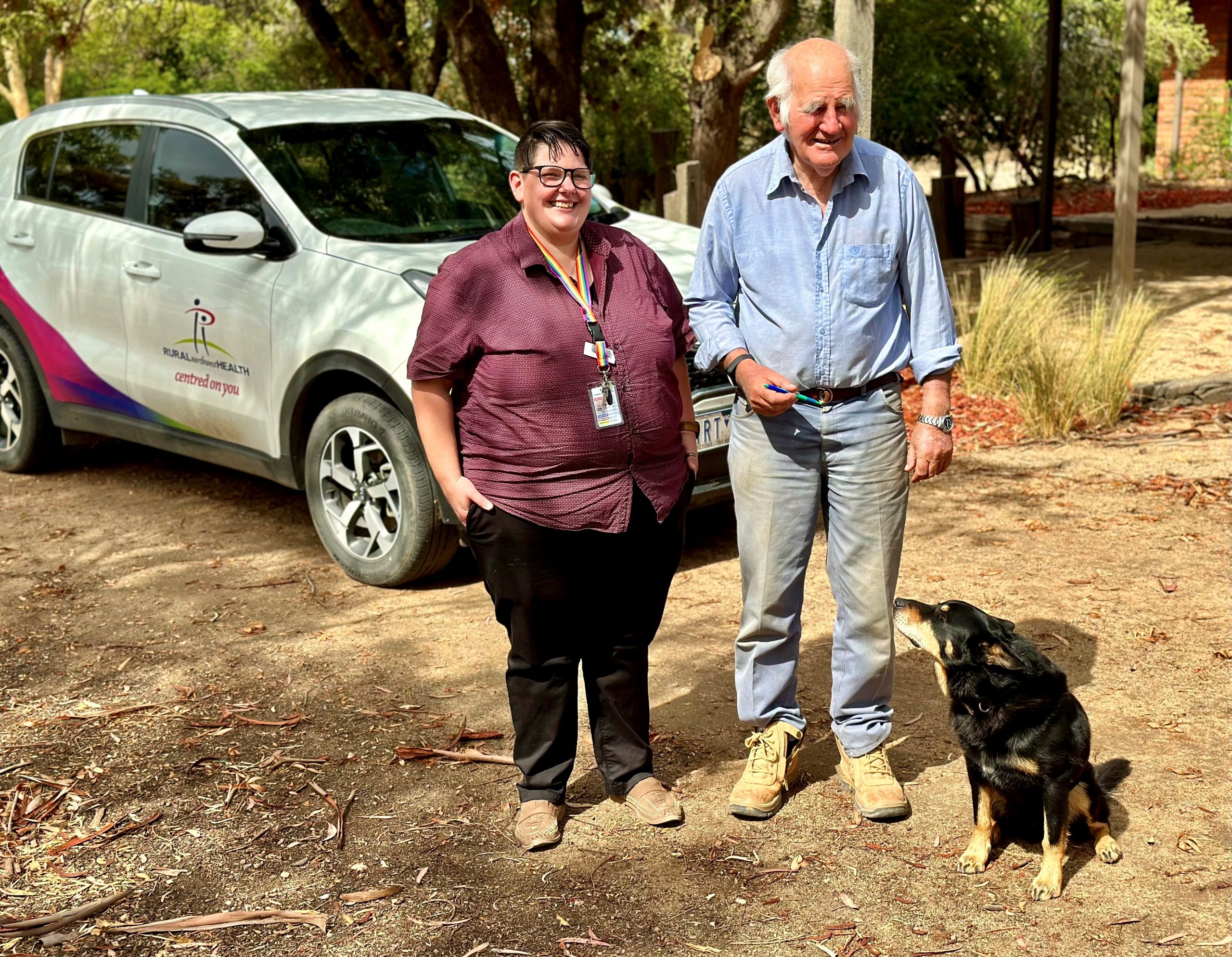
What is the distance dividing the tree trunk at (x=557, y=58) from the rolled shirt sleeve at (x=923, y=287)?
8.40m

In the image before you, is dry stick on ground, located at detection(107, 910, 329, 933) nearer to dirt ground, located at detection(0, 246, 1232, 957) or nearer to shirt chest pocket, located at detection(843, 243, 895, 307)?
dirt ground, located at detection(0, 246, 1232, 957)

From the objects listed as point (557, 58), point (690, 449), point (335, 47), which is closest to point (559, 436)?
point (690, 449)

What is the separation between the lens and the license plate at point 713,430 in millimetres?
5648

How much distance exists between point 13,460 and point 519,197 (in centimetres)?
530

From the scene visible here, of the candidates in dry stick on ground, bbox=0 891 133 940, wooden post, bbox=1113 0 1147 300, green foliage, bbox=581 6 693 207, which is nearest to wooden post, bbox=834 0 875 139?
wooden post, bbox=1113 0 1147 300

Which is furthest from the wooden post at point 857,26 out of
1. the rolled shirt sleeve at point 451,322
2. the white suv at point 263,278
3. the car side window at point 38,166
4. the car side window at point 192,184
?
the rolled shirt sleeve at point 451,322

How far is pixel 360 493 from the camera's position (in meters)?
5.89

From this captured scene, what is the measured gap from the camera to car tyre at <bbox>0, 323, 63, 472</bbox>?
24.4 feet

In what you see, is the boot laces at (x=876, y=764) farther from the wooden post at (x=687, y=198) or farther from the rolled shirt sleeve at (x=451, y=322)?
the wooden post at (x=687, y=198)

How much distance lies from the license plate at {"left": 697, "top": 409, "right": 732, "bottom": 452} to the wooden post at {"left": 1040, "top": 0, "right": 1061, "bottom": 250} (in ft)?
30.9

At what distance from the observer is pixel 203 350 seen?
20.7 feet

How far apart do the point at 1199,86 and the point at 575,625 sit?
72.4 ft

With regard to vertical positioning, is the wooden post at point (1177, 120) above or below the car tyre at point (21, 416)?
above

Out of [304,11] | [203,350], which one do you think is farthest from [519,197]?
[304,11]
